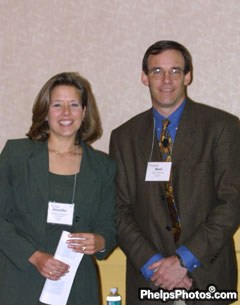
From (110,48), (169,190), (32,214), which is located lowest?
(32,214)

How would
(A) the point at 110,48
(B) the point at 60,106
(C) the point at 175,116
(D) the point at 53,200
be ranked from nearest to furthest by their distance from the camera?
(D) the point at 53,200, (B) the point at 60,106, (C) the point at 175,116, (A) the point at 110,48

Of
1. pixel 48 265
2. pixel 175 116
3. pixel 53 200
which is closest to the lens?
pixel 48 265

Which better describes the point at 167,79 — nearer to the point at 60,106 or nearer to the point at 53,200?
the point at 60,106

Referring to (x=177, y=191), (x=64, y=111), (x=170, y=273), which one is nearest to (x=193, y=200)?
(x=177, y=191)

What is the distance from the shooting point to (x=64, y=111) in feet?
8.11

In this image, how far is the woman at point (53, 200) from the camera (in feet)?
7.64

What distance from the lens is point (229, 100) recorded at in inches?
130

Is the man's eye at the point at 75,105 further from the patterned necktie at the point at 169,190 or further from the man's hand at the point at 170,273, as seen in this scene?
the man's hand at the point at 170,273

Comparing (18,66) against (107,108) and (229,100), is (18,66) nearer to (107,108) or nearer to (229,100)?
(107,108)

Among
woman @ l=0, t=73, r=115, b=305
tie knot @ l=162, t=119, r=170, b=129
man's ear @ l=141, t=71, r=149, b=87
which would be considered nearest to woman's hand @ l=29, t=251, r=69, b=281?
woman @ l=0, t=73, r=115, b=305

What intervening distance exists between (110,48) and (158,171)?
1.26m

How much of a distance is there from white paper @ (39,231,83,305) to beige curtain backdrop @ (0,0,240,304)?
40.2 inches

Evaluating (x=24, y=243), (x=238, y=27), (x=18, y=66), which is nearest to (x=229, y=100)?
(x=238, y=27)

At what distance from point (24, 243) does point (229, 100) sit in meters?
1.73
